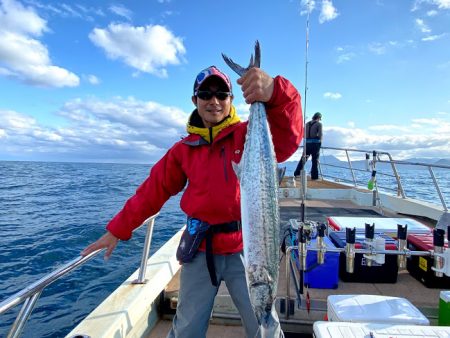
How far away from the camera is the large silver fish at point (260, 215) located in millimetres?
1693

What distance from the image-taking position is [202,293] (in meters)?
2.26

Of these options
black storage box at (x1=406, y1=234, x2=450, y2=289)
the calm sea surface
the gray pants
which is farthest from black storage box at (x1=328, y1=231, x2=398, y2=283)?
the calm sea surface

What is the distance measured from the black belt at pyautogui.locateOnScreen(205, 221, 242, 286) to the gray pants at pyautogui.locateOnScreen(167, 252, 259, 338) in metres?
0.05

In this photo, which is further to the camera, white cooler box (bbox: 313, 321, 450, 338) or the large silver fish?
white cooler box (bbox: 313, 321, 450, 338)

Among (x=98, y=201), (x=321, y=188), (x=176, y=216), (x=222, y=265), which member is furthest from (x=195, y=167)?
(x=98, y=201)

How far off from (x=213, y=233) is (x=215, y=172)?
0.45m

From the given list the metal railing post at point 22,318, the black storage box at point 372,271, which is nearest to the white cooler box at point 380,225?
the black storage box at point 372,271

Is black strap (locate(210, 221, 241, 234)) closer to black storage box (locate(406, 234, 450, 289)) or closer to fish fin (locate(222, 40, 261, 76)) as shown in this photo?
fish fin (locate(222, 40, 261, 76))

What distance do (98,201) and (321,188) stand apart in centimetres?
1212

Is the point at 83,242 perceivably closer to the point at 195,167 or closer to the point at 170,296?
the point at 170,296

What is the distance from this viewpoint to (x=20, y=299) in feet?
5.85

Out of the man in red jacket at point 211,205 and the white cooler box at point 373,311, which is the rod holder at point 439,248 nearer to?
the white cooler box at point 373,311

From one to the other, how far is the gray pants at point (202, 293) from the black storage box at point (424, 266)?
8.10 ft

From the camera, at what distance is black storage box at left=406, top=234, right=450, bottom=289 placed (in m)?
3.61
